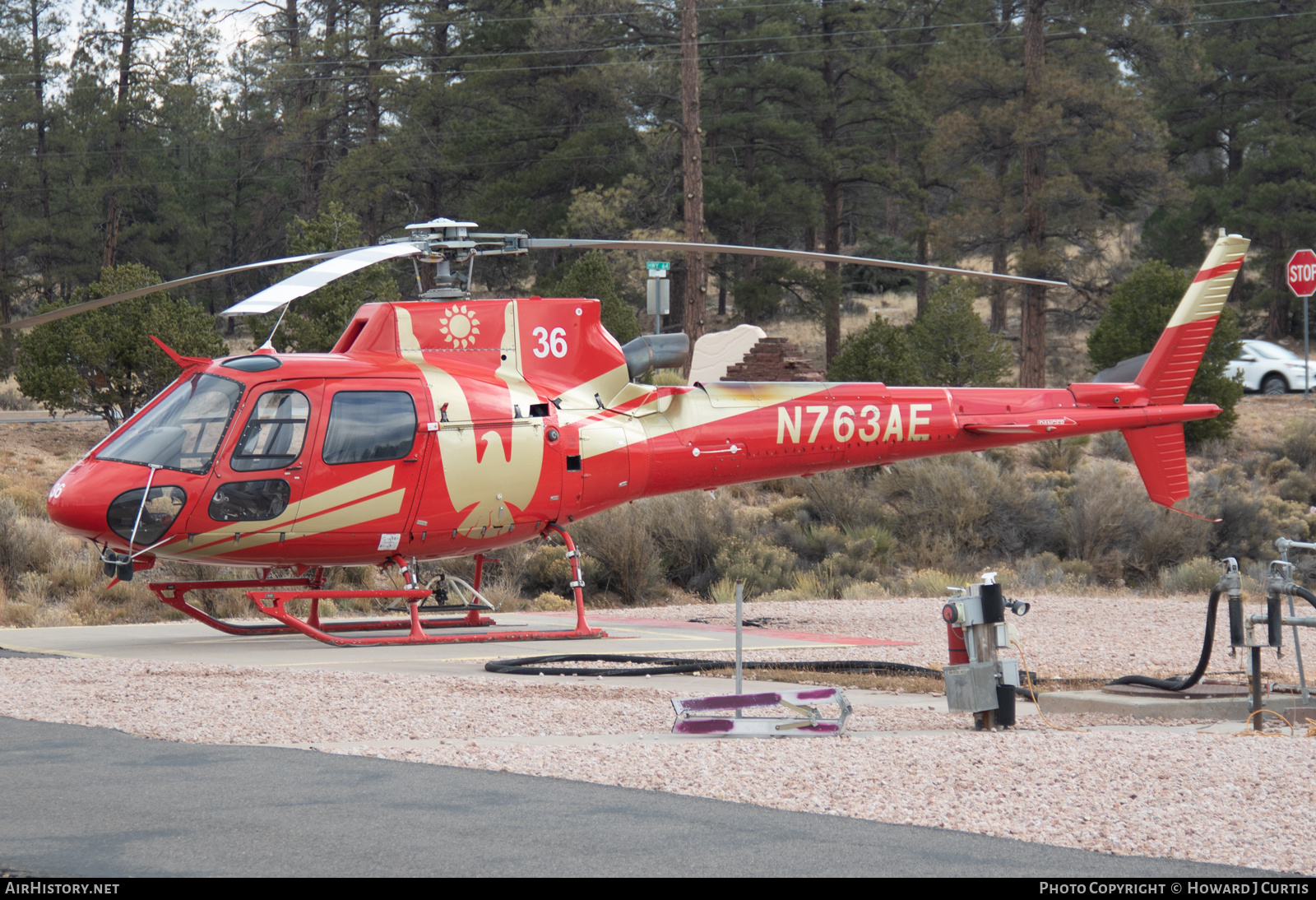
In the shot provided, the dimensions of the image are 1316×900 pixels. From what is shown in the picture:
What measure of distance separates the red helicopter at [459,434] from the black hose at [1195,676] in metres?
3.20

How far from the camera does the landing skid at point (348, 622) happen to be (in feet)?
38.7

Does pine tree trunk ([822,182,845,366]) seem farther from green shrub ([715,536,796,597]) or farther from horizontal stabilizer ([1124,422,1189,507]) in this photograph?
horizontal stabilizer ([1124,422,1189,507])

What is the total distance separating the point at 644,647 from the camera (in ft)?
39.8

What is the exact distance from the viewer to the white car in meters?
36.7

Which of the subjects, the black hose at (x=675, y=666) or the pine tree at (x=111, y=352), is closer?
Answer: the black hose at (x=675, y=666)

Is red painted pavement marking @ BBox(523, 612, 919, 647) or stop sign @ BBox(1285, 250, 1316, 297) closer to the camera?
red painted pavement marking @ BBox(523, 612, 919, 647)

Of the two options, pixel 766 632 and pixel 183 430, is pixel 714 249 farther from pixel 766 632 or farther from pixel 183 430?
pixel 183 430

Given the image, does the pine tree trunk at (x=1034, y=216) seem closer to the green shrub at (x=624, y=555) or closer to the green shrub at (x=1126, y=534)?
the green shrub at (x=1126, y=534)

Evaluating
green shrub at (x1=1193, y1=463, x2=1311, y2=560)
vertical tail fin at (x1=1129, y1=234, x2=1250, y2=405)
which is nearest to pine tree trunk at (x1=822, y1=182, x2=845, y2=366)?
green shrub at (x1=1193, y1=463, x2=1311, y2=560)

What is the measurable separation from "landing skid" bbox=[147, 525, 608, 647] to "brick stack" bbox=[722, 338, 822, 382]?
14.9 m

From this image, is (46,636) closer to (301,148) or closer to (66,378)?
(66,378)

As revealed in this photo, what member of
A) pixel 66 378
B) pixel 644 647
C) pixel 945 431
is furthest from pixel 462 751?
pixel 66 378

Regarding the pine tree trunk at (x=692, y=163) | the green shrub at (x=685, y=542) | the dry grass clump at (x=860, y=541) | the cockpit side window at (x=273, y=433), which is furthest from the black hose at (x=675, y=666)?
the pine tree trunk at (x=692, y=163)

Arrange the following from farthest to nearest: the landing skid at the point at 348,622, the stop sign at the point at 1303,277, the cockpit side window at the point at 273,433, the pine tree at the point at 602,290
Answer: the pine tree at the point at 602,290 → the stop sign at the point at 1303,277 → the landing skid at the point at 348,622 → the cockpit side window at the point at 273,433
